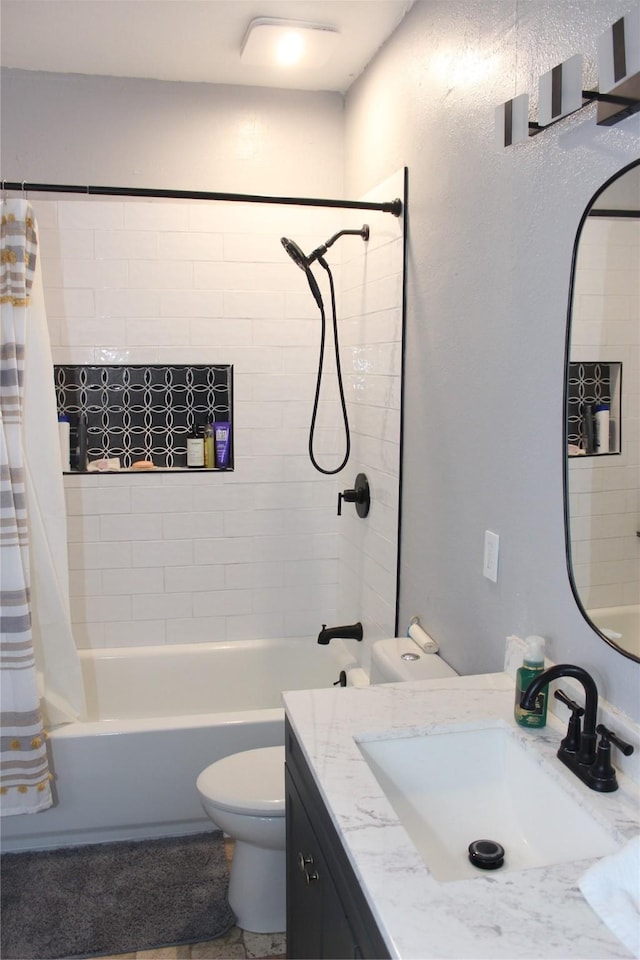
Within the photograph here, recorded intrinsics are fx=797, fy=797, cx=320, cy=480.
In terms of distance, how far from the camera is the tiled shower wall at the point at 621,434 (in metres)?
1.38

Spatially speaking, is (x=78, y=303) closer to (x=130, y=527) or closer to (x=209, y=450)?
(x=209, y=450)

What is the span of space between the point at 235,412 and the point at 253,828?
1.73 metres

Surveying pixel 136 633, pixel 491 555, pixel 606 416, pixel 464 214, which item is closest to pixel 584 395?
pixel 606 416

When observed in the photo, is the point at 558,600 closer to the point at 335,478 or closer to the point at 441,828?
the point at 441,828

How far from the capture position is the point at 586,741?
1.39m

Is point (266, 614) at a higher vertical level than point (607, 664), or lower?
lower

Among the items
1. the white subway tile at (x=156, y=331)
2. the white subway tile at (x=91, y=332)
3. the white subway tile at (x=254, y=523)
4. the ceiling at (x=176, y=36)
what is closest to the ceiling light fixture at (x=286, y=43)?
the ceiling at (x=176, y=36)

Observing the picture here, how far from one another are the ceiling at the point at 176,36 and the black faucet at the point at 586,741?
209cm

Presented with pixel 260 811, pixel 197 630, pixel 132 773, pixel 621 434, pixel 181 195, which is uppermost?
pixel 181 195

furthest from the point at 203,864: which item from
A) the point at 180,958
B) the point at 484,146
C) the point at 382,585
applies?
the point at 484,146

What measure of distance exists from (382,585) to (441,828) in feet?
4.59

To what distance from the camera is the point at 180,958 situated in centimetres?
218

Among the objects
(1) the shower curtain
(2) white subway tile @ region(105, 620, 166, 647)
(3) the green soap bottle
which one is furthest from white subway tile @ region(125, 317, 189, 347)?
(3) the green soap bottle

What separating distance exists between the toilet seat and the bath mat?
409 mm
